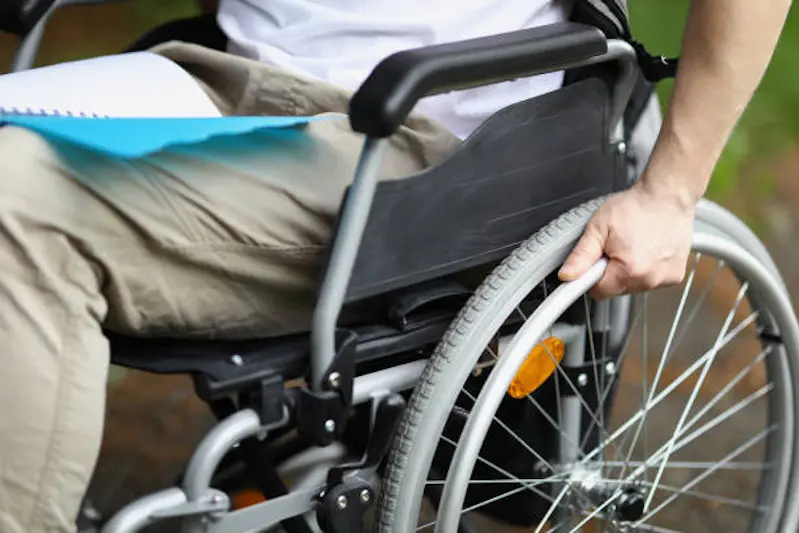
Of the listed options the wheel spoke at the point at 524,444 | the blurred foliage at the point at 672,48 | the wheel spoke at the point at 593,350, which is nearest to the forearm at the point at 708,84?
the wheel spoke at the point at 593,350

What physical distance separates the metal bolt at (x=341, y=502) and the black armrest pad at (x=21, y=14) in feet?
2.47

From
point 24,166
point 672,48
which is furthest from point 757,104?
point 24,166

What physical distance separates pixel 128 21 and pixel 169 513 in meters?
2.70

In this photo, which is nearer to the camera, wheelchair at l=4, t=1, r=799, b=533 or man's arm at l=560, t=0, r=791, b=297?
wheelchair at l=4, t=1, r=799, b=533

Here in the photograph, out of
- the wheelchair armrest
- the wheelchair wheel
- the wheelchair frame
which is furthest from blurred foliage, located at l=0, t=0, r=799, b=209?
the wheelchair frame

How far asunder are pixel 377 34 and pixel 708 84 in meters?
0.37

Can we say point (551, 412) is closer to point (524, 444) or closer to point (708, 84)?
point (524, 444)

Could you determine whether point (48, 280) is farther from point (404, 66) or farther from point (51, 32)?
point (51, 32)

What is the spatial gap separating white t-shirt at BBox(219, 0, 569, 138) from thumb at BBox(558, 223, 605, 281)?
0.69 feet

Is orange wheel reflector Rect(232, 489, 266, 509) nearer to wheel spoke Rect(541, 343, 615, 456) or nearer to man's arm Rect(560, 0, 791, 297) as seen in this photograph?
wheel spoke Rect(541, 343, 615, 456)

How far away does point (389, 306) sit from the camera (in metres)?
1.35

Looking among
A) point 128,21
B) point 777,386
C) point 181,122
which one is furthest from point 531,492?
Result: point 128,21

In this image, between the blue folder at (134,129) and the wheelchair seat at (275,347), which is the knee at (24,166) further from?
the wheelchair seat at (275,347)

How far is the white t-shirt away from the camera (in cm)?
142
